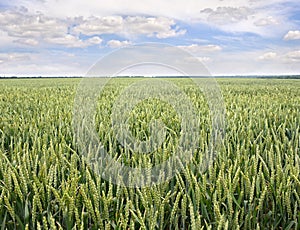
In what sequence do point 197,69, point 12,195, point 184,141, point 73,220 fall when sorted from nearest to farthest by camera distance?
1. point 73,220
2. point 12,195
3. point 184,141
4. point 197,69

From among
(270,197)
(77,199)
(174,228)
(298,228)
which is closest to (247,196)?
(270,197)

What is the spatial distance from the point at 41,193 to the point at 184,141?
1.17 meters

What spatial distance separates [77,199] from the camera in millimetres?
1371

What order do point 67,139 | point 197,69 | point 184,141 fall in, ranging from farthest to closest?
point 197,69 < point 67,139 < point 184,141

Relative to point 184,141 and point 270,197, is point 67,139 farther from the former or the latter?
point 270,197

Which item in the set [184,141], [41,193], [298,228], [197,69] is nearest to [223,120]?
[197,69]

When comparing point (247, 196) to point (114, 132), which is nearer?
point (247, 196)

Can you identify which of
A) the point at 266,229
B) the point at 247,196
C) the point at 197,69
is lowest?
the point at 266,229

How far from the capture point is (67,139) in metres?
2.62

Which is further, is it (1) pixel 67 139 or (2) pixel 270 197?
(1) pixel 67 139

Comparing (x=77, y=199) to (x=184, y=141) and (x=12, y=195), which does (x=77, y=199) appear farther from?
(x=184, y=141)

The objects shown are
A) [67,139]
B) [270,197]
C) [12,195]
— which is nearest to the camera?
[12,195]

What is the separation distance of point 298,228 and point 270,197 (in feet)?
0.72

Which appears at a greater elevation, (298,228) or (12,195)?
(12,195)
